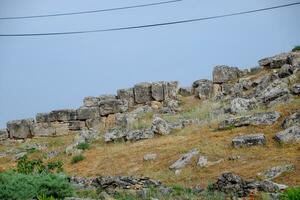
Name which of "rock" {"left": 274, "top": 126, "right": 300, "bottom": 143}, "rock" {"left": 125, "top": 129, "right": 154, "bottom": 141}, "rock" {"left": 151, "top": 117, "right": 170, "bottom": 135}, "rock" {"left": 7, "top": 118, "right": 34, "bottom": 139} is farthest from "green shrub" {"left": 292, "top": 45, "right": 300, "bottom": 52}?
"rock" {"left": 274, "top": 126, "right": 300, "bottom": 143}

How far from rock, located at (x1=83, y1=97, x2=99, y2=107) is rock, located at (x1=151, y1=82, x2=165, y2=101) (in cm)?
385

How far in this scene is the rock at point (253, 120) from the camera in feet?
64.0

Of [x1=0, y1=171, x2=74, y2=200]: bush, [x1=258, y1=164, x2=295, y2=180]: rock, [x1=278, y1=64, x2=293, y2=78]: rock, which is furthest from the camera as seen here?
[x1=278, y1=64, x2=293, y2=78]: rock

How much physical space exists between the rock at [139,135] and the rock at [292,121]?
739cm

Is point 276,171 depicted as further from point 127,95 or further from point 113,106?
point 127,95

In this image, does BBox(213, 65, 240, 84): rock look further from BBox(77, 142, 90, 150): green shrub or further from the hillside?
BBox(77, 142, 90, 150): green shrub

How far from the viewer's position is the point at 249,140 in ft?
57.6

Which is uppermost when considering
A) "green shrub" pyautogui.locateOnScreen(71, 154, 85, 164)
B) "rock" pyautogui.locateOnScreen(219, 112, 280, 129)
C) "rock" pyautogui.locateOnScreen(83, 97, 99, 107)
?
"rock" pyautogui.locateOnScreen(83, 97, 99, 107)

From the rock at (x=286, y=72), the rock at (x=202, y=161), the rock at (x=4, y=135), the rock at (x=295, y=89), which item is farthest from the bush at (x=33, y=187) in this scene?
the rock at (x=4, y=135)

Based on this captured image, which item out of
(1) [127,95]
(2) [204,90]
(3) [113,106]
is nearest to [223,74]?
(2) [204,90]

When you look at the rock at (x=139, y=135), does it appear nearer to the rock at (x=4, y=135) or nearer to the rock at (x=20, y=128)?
the rock at (x=20, y=128)

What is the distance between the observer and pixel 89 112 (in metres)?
33.2

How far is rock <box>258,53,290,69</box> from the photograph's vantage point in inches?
1264

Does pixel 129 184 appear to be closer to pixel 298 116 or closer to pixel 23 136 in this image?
pixel 298 116
